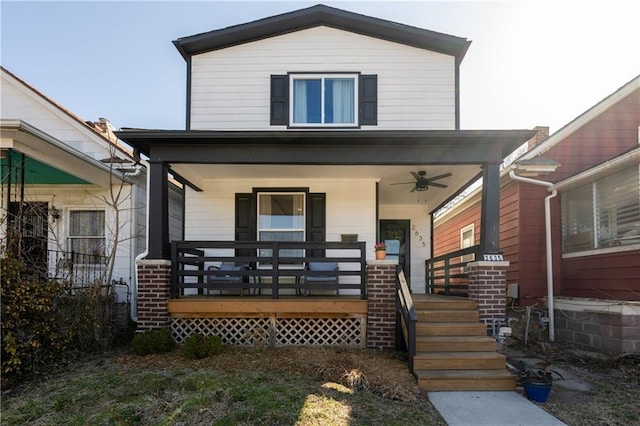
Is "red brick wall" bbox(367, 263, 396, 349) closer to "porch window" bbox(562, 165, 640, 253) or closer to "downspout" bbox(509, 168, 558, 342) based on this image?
"downspout" bbox(509, 168, 558, 342)

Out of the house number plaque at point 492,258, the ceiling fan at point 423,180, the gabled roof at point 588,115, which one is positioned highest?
the gabled roof at point 588,115

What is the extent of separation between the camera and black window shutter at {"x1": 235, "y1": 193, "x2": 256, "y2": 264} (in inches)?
344

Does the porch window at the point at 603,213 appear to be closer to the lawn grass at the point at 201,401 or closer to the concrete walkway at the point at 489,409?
the concrete walkway at the point at 489,409

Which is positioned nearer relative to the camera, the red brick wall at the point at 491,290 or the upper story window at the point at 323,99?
the red brick wall at the point at 491,290

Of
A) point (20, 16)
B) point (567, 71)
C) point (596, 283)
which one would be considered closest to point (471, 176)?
point (596, 283)

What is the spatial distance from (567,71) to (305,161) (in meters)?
7.59

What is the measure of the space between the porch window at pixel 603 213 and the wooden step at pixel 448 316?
2.97m

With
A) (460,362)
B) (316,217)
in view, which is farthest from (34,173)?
(460,362)

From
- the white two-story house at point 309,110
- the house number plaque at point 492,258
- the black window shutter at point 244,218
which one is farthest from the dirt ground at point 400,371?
the black window shutter at point 244,218

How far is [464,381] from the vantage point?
525cm

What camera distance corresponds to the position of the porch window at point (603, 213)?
705 centimetres

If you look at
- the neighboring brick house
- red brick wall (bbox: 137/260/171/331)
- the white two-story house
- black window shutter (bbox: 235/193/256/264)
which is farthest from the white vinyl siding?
red brick wall (bbox: 137/260/171/331)

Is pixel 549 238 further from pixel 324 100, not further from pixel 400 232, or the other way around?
pixel 324 100

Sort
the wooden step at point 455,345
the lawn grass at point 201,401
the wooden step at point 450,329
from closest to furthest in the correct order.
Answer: the lawn grass at point 201,401 < the wooden step at point 455,345 < the wooden step at point 450,329
